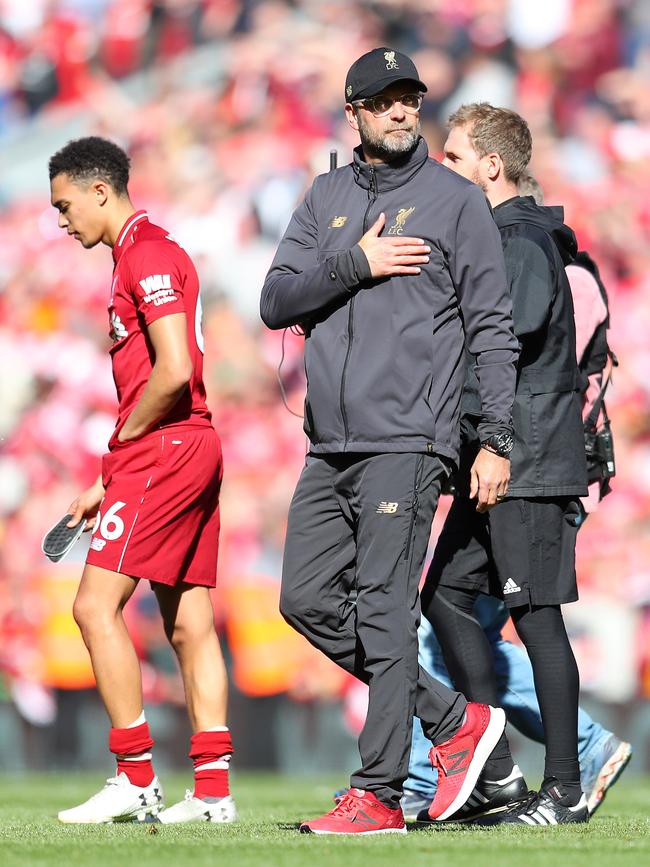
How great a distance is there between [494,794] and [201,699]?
913 millimetres

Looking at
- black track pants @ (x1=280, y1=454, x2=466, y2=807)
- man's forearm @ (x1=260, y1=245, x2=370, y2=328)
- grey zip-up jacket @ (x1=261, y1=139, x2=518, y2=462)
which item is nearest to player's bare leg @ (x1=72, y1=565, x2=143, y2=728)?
black track pants @ (x1=280, y1=454, x2=466, y2=807)

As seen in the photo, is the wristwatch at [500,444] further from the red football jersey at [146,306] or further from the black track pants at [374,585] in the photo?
the red football jersey at [146,306]

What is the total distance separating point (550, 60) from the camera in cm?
810

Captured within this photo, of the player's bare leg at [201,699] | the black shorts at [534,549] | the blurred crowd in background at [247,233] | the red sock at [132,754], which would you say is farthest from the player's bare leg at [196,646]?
the blurred crowd in background at [247,233]

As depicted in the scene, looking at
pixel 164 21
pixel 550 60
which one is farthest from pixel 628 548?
pixel 164 21

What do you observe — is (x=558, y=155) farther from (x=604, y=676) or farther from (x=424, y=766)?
(x=424, y=766)

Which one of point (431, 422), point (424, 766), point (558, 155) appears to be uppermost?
point (558, 155)

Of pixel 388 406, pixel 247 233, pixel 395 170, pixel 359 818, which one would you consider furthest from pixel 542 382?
pixel 247 233

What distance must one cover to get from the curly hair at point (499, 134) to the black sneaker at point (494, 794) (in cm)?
184

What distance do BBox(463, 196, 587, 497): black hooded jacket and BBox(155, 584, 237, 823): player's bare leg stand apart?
3.45ft

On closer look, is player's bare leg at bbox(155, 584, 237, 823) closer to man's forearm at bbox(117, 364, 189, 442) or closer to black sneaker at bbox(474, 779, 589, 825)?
man's forearm at bbox(117, 364, 189, 442)

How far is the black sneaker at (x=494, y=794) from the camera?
4418 millimetres

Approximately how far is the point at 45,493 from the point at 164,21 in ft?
8.59

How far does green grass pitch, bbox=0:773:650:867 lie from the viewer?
11.2 feet
